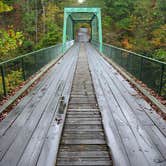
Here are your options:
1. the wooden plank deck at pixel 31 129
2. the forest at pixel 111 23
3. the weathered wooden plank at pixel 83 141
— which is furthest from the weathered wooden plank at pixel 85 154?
the forest at pixel 111 23

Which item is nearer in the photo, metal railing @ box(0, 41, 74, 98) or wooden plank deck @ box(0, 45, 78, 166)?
wooden plank deck @ box(0, 45, 78, 166)

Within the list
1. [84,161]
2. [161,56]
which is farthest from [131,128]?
[161,56]

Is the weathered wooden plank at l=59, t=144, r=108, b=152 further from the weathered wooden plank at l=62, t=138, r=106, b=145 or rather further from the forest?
the forest

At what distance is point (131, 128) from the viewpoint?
4.14 m

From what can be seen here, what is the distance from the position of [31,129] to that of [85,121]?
0.94 meters

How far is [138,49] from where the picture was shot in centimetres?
2661

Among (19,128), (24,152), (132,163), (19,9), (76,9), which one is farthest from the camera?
(19,9)

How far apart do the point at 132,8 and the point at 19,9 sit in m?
17.0

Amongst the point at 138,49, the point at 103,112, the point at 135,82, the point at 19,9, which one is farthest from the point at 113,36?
the point at 103,112

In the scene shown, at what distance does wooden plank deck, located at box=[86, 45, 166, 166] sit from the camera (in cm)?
324

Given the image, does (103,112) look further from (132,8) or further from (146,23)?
(132,8)

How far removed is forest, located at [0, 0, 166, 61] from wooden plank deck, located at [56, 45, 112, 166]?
18.7 meters

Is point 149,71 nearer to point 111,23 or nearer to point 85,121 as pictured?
point 85,121

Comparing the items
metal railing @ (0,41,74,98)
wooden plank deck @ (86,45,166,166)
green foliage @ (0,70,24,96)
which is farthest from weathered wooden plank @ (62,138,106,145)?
green foliage @ (0,70,24,96)
